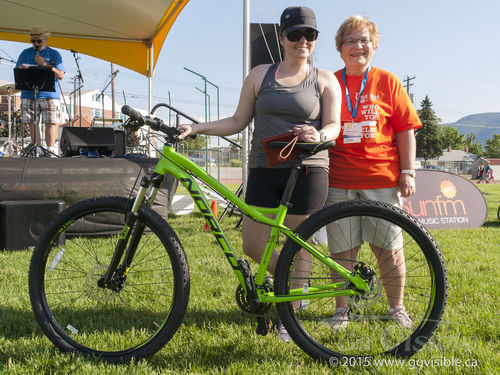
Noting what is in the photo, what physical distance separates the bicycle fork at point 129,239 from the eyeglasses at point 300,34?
99 cm

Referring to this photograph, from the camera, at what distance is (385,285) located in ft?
7.97

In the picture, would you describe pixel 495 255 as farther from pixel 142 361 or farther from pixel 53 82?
pixel 53 82

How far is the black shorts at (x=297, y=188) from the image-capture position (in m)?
2.23

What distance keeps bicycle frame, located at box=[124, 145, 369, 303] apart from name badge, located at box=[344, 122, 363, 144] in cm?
72

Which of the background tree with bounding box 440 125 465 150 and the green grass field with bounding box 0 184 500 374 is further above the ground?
the background tree with bounding box 440 125 465 150

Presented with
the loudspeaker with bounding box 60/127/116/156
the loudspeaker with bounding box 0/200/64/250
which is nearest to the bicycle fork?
the loudspeaker with bounding box 0/200/64/250

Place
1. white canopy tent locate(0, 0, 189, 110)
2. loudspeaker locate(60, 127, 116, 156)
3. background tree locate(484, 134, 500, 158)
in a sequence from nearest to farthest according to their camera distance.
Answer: loudspeaker locate(60, 127, 116, 156) < white canopy tent locate(0, 0, 189, 110) < background tree locate(484, 134, 500, 158)

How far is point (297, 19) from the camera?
2.11m

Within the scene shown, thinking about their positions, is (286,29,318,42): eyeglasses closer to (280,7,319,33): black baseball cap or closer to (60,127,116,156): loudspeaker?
(280,7,319,33): black baseball cap

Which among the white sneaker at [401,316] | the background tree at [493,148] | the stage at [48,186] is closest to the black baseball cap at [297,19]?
the white sneaker at [401,316]

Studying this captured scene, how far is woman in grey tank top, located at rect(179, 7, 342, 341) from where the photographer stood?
2.16 meters

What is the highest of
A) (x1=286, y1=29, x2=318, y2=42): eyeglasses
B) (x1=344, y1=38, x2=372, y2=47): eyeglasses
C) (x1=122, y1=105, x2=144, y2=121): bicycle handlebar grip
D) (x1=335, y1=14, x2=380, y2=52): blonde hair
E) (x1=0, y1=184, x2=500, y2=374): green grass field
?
(x1=335, y1=14, x2=380, y2=52): blonde hair

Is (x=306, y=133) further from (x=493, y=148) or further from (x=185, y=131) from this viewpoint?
(x=493, y=148)

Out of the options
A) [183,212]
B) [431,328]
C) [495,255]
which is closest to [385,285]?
[431,328]
